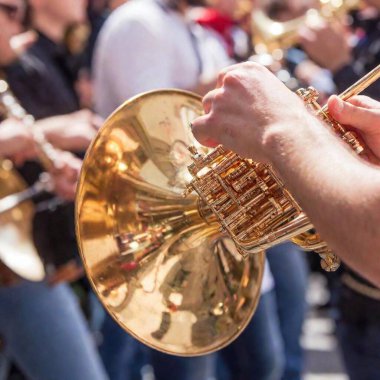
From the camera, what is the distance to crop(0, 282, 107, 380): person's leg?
9.97ft

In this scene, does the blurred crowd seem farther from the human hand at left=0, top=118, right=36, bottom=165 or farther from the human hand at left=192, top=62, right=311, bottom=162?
the human hand at left=192, top=62, right=311, bottom=162

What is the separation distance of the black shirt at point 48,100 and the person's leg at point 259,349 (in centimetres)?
71

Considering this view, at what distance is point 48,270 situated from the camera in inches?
123

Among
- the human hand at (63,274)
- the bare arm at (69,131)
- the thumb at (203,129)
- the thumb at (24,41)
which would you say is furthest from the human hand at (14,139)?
the thumb at (203,129)

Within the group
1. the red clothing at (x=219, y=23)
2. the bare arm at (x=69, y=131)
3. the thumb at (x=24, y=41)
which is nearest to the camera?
the bare arm at (x=69, y=131)

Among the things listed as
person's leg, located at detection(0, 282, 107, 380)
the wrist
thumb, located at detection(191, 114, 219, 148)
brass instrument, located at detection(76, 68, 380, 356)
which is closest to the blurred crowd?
person's leg, located at detection(0, 282, 107, 380)

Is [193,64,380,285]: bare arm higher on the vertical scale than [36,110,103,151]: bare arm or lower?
higher

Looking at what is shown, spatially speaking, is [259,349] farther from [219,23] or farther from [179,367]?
[219,23]

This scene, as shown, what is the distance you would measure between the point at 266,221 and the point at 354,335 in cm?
144

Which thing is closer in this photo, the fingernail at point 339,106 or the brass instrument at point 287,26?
the fingernail at point 339,106

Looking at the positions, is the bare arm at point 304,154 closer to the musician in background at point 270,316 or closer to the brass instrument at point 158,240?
the brass instrument at point 158,240

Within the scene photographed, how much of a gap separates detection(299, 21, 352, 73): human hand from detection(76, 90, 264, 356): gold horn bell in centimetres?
158

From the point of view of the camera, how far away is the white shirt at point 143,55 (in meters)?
3.48

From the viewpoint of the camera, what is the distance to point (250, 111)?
5.53 feet
